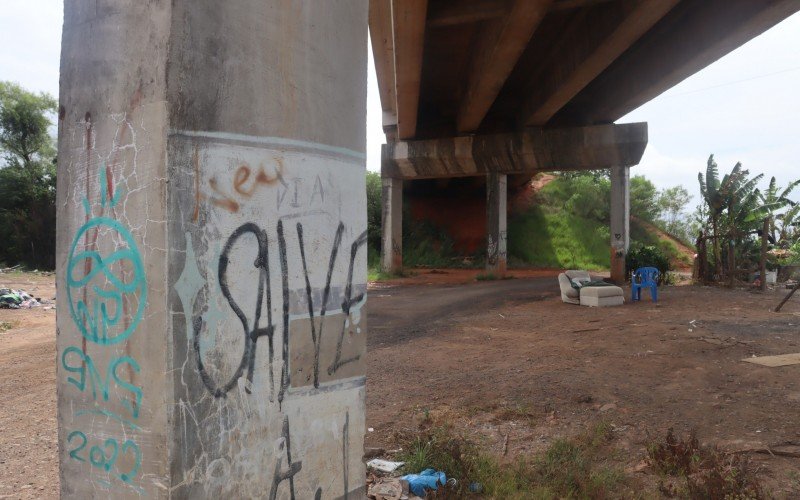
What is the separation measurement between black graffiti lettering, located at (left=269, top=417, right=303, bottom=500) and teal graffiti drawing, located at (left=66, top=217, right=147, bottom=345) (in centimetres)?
86

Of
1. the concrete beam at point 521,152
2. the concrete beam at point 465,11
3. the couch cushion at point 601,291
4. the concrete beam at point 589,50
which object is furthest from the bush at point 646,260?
the concrete beam at point 465,11

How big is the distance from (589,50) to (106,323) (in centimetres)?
1323

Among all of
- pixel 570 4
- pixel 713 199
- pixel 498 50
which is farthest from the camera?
pixel 713 199

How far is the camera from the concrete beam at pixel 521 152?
18562 millimetres

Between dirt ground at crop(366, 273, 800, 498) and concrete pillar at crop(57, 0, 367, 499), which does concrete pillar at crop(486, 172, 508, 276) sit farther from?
concrete pillar at crop(57, 0, 367, 499)

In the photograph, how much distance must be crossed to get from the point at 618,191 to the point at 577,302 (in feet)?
25.3

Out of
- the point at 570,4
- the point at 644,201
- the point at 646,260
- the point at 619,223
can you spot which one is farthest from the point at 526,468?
the point at 644,201

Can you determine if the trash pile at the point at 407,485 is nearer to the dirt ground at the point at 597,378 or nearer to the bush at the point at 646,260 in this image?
the dirt ground at the point at 597,378

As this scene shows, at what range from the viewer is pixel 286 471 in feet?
8.14

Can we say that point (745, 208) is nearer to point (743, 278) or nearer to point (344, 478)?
A: point (743, 278)

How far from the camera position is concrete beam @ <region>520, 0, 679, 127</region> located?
10844mm

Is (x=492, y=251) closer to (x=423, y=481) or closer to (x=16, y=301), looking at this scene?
(x=16, y=301)

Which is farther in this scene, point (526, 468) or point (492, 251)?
point (492, 251)

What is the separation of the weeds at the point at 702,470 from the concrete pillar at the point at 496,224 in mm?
17194
